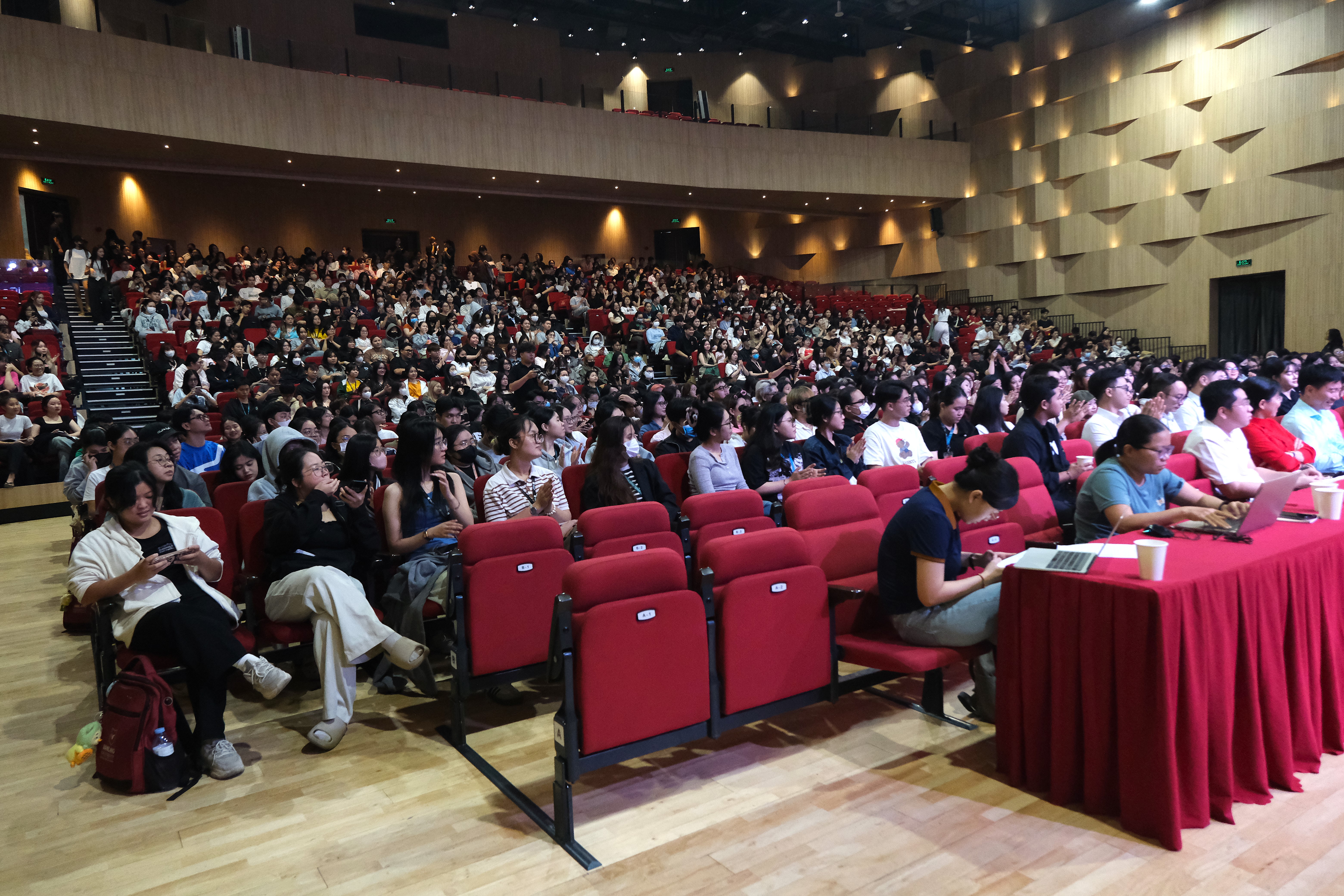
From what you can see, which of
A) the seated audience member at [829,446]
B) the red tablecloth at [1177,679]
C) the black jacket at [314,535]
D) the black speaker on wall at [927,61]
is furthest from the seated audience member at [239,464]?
the black speaker on wall at [927,61]

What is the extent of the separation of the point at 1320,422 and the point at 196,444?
21.1 ft

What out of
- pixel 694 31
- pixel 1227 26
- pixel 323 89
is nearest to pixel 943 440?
pixel 323 89

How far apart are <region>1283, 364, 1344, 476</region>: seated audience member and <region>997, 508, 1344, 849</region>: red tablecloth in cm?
227

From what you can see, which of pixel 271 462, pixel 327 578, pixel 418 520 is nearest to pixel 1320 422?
pixel 418 520

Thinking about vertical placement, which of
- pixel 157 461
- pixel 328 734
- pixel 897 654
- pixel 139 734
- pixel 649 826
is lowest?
pixel 649 826

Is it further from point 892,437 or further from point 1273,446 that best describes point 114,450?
point 1273,446

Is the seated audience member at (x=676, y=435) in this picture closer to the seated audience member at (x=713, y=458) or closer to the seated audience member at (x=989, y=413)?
the seated audience member at (x=713, y=458)

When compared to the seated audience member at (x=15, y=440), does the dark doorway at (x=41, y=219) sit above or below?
above

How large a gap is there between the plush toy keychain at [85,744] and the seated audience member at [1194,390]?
5.90 metres

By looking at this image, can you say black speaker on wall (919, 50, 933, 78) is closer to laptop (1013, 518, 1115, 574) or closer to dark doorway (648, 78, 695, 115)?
dark doorway (648, 78, 695, 115)

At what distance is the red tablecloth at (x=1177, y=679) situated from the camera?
217cm

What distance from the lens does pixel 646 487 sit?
4125 millimetres

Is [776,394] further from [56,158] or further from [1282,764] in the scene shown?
[56,158]

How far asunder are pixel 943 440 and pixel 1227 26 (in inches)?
536
